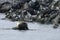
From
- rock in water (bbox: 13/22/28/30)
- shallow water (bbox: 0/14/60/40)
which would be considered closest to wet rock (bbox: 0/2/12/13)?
shallow water (bbox: 0/14/60/40)

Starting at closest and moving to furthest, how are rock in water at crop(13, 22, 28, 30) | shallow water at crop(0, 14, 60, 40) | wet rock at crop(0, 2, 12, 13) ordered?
shallow water at crop(0, 14, 60, 40), rock in water at crop(13, 22, 28, 30), wet rock at crop(0, 2, 12, 13)

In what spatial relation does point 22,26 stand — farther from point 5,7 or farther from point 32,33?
point 5,7

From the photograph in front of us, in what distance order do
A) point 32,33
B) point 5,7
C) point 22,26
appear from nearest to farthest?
point 32,33 → point 22,26 → point 5,7

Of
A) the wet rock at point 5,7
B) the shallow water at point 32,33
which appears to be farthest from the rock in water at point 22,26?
the wet rock at point 5,7

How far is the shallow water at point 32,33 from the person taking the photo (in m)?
44.6

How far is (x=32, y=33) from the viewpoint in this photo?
47125mm

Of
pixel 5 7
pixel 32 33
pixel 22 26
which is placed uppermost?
pixel 5 7

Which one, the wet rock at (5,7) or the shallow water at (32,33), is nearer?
the shallow water at (32,33)

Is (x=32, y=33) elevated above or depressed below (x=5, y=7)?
below

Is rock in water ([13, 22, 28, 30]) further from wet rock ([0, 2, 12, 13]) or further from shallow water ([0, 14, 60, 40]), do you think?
wet rock ([0, 2, 12, 13])

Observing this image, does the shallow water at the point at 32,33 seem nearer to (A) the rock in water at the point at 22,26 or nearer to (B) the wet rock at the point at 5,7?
(A) the rock in water at the point at 22,26

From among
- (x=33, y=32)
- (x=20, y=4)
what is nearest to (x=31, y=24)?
(x=33, y=32)

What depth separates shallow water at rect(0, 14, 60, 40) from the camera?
146ft

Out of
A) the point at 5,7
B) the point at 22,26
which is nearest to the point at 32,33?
the point at 22,26
